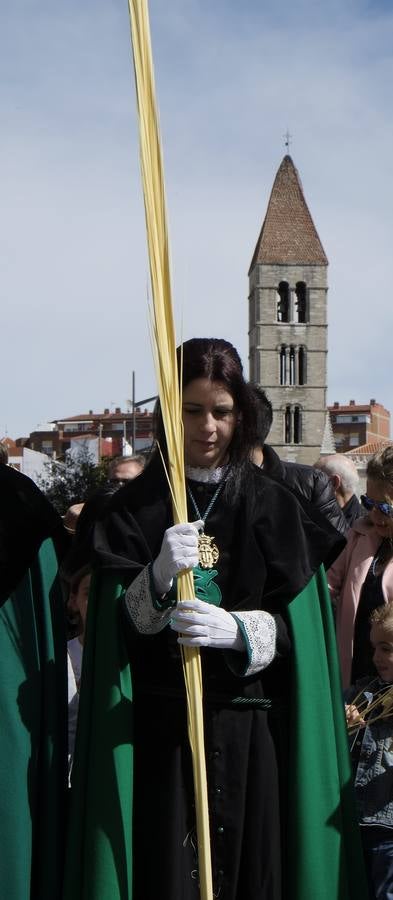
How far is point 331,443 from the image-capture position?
256 ft

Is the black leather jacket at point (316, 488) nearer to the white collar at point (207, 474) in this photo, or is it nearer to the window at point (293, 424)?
the white collar at point (207, 474)

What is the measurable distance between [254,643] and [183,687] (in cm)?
26

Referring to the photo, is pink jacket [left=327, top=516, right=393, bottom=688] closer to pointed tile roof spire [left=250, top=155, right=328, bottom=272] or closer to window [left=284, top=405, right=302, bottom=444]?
window [left=284, top=405, right=302, bottom=444]

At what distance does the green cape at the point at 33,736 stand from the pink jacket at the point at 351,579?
174cm

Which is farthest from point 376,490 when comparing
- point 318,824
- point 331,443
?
point 331,443

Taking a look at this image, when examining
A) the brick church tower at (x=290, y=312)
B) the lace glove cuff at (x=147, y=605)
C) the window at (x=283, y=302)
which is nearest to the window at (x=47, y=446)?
the brick church tower at (x=290, y=312)

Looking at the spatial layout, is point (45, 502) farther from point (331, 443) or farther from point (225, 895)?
point (331, 443)

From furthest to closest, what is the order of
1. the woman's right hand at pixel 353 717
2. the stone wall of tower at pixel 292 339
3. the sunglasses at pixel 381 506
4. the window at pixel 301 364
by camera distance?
1. the window at pixel 301 364
2. the stone wall of tower at pixel 292 339
3. the sunglasses at pixel 381 506
4. the woman's right hand at pixel 353 717

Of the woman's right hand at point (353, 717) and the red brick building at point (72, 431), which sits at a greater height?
the red brick building at point (72, 431)

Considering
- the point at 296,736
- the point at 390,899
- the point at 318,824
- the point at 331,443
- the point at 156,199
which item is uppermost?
the point at 331,443

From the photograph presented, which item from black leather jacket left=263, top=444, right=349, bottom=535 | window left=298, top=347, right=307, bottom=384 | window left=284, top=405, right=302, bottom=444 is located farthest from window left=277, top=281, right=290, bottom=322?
black leather jacket left=263, top=444, right=349, bottom=535

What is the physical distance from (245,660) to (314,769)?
0.41m

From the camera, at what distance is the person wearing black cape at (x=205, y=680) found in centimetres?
323

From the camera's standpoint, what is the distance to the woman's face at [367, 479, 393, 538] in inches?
193
